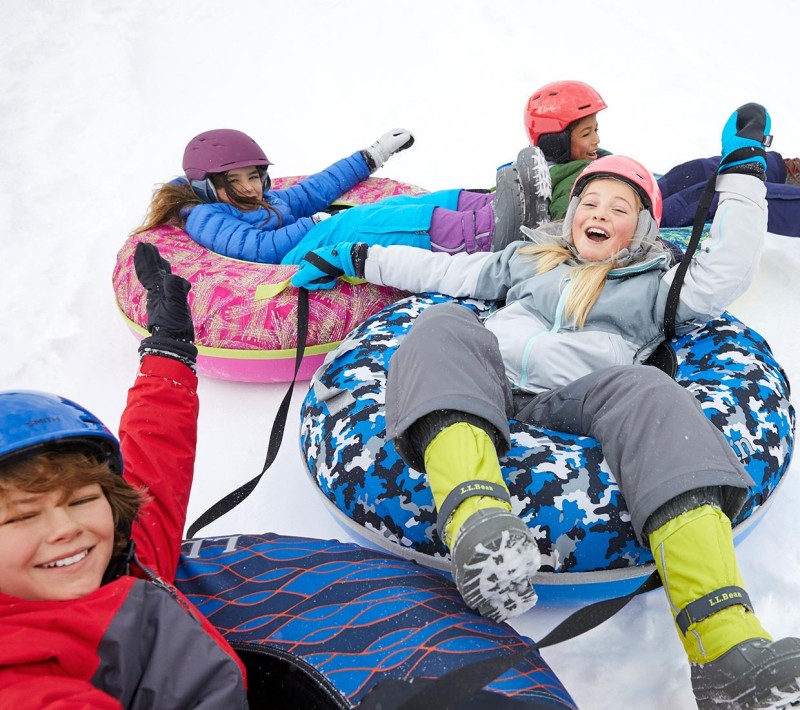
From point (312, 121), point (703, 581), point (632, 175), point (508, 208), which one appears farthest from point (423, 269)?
point (312, 121)

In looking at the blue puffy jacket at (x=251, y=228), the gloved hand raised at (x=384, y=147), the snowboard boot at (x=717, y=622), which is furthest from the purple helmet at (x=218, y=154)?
the snowboard boot at (x=717, y=622)

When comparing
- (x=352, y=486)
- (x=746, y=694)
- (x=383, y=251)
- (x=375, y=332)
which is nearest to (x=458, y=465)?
(x=352, y=486)

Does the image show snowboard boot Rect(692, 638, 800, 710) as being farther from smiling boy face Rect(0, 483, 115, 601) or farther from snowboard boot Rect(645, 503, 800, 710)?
smiling boy face Rect(0, 483, 115, 601)

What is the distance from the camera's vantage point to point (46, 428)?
53.3 inches

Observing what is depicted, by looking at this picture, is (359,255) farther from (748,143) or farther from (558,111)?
(748,143)

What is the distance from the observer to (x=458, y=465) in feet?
5.49

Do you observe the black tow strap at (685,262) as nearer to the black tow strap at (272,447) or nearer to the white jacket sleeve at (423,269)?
the white jacket sleeve at (423,269)

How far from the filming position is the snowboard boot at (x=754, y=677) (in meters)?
1.45

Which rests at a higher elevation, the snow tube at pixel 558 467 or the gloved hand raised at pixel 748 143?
the gloved hand raised at pixel 748 143

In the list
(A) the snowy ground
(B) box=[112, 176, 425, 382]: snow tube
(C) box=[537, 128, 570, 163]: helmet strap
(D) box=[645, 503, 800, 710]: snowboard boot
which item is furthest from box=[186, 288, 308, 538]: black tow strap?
(C) box=[537, 128, 570, 163]: helmet strap

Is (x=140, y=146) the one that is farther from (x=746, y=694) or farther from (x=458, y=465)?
(x=746, y=694)

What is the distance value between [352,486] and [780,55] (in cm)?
545

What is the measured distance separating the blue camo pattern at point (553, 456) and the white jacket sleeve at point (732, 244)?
24 centimetres

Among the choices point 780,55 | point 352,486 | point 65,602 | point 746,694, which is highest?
point 780,55
